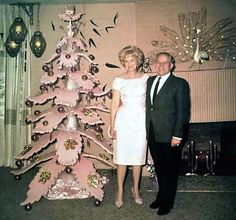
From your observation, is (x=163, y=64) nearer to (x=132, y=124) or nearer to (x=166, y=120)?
(x=166, y=120)

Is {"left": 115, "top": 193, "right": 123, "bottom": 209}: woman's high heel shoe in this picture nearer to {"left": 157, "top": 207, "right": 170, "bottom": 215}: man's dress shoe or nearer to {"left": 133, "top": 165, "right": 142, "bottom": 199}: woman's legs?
{"left": 133, "top": 165, "right": 142, "bottom": 199}: woman's legs

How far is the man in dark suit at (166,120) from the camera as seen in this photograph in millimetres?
2432

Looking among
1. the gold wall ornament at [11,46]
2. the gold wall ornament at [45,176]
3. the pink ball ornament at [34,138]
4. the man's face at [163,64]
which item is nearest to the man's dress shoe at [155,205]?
the gold wall ornament at [45,176]

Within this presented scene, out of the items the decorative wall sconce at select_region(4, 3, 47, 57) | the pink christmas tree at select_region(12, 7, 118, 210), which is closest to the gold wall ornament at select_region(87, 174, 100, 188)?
the pink christmas tree at select_region(12, 7, 118, 210)

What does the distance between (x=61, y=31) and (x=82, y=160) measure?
1937mm

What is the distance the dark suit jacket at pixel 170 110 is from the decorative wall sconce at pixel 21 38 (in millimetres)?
2099

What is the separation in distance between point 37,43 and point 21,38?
214 millimetres

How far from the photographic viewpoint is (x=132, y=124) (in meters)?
2.63

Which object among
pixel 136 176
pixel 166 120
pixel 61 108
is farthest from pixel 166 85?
pixel 61 108

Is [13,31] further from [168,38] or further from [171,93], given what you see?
[171,93]

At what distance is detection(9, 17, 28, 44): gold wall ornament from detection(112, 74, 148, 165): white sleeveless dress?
1870 millimetres

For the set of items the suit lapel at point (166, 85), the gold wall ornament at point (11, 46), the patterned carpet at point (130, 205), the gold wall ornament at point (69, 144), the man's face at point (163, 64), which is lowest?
the patterned carpet at point (130, 205)

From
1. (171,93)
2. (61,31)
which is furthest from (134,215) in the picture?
(61,31)

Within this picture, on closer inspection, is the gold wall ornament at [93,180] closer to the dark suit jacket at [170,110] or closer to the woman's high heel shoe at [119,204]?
the woman's high heel shoe at [119,204]
